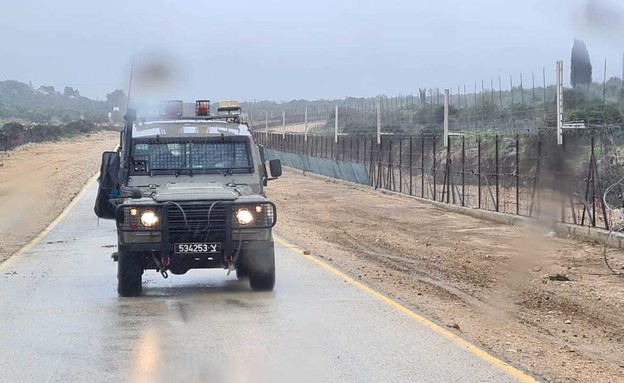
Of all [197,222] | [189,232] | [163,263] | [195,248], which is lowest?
[163,263]

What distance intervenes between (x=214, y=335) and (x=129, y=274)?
2.72 meters

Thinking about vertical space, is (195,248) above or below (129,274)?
above

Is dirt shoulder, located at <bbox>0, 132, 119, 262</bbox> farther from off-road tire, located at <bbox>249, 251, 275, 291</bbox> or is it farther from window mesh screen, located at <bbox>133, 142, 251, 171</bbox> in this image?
off-road tire, located at <bbox>249, 251, 275, 291</bbox>

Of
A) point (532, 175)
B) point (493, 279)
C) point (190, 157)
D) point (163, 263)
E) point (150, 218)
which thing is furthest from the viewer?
point (532, 175)

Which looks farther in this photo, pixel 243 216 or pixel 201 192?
pixel 201 192

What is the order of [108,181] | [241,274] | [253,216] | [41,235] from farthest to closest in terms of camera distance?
[41,235] < [241,274] < [108,181] < [253,216]

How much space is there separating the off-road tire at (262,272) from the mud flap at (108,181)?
86.4 inches

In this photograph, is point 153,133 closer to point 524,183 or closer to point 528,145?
point 524,183

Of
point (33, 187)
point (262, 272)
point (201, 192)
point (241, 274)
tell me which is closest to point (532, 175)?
point (241, 274)

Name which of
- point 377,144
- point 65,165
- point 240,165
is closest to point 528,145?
point 377,144

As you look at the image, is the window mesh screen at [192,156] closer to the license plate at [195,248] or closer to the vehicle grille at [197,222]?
the vehicle grille at [197,222]

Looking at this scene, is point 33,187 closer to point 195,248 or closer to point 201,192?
point 201,192

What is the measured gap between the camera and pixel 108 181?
43.3 feet

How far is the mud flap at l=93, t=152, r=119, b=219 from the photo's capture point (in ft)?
42.8
